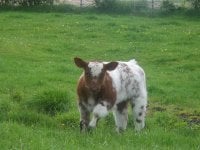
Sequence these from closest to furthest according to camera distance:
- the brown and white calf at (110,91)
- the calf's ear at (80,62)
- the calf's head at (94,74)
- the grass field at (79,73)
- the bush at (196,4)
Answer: the grass field at (79,73), the calf's head at (94,74), the brown and white calf at (110,91), the calf's ear at (80,62), the bush at (196,4)

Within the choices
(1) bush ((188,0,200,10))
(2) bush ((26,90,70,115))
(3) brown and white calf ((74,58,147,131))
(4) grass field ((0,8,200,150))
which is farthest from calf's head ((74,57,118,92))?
(1) bush ((188,0,200,10))

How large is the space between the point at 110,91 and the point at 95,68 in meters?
0.64

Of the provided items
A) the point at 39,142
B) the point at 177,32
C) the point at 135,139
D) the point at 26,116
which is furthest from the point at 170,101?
the point at 177,32

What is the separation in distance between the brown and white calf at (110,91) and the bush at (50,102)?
209cm

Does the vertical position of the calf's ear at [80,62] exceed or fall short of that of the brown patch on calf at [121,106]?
it exceeds it

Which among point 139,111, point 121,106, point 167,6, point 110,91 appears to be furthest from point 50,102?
point 167,6

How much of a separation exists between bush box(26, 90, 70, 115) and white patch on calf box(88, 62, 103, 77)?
3266 mm

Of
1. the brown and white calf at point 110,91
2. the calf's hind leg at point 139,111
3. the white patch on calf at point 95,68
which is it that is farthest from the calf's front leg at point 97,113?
the calf's hind leg at point 139,111

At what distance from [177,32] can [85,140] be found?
2189cm

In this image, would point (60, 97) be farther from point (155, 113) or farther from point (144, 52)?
point (144, 52)

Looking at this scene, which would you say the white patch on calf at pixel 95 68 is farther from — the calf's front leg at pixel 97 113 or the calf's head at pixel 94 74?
the calf's front leg at pixel 97 113

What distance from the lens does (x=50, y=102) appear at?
14445 mm

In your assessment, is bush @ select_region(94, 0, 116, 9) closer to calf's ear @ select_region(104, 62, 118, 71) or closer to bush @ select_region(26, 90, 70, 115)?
bush @ select_region(26, 90, 70, 115)

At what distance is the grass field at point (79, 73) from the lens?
36.1ft
